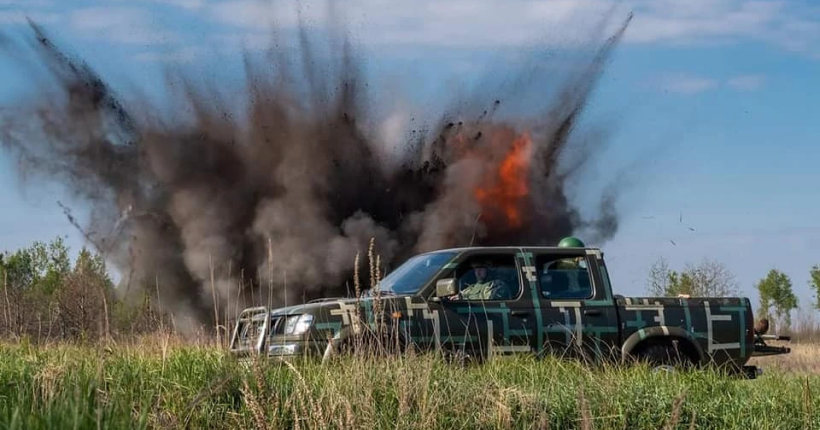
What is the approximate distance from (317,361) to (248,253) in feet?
91.8

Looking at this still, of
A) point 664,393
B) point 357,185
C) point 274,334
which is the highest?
point 357,185

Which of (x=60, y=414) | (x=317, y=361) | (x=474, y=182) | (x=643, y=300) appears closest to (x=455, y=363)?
(x=317, y=361)

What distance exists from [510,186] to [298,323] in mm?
24686

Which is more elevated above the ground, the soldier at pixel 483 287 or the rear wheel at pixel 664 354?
the soldier at pixel 483 287

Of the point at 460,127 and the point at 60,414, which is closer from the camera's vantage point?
the point at 60,414

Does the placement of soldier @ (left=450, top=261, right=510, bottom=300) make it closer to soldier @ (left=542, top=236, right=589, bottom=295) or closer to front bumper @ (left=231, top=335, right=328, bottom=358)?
soldier @ (left=542, top=236, right=589, bottom=295)

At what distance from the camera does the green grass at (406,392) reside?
818cm

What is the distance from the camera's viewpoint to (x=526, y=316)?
1154 centimetres

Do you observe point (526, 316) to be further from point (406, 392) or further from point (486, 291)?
point (406, 392)

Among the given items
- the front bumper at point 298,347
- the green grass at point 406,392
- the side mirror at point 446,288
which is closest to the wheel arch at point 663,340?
the green grass at point 406,392

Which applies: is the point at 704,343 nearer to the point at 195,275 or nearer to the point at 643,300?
the point at 643,300

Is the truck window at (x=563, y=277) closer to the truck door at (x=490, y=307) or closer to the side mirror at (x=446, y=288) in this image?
the truck door at (x=490, y=307)

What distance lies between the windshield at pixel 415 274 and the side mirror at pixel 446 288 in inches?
21.0

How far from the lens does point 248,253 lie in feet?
125
